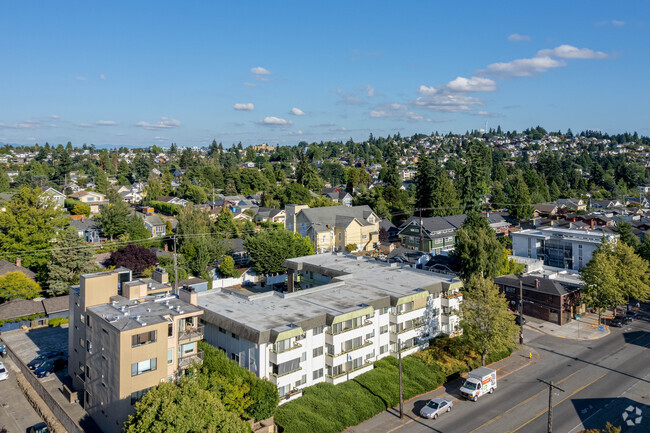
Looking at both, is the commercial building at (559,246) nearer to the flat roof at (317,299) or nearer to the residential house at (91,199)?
the flat roof at (317,299)

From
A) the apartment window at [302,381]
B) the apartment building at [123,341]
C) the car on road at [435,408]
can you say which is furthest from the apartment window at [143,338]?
the car on road at [435,408]

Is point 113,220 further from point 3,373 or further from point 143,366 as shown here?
point 143,366

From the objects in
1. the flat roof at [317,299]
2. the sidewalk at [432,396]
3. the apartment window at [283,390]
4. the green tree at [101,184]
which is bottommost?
the sidewalk at [432,396]

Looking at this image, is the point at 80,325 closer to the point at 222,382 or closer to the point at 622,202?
the point at 222,382

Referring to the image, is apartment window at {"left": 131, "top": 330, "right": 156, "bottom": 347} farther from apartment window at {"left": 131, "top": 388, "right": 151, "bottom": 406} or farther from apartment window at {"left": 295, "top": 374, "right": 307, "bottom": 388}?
apartment window at {"left": 295, "top": 374, "right": 307, "bottom": 388}

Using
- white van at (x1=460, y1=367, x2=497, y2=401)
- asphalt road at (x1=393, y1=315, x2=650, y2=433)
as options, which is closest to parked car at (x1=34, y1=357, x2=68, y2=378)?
asphalt road at (x1=393, y1=315, x2=650, y2=433)

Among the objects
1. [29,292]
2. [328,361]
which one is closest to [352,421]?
[328,361]

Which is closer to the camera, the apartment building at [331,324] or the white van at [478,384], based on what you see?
the apartment building at [331,324]
